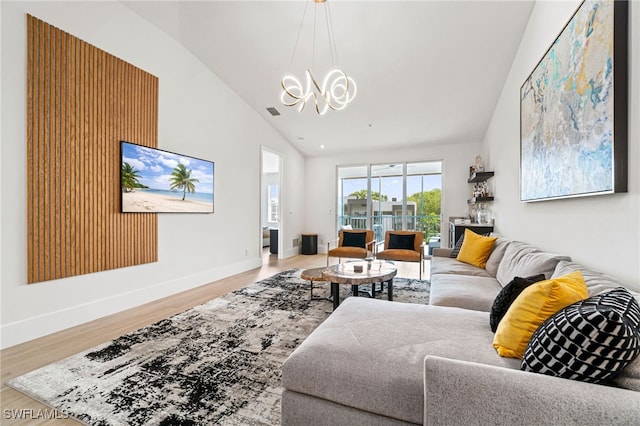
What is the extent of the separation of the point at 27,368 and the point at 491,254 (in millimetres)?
4258

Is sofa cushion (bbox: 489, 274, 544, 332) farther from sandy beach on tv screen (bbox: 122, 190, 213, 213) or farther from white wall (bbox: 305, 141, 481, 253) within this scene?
white wall (bbox: 305, 141, 481, 253)

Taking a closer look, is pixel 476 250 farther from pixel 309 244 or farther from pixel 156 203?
pixel 309 244

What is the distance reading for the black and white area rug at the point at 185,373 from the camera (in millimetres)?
1532

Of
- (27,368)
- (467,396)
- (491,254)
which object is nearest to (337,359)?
(467,396)

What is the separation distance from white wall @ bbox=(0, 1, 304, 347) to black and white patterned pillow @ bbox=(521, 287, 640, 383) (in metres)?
3.63

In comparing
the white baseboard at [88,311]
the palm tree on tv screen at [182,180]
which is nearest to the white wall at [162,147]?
the white baseboard at [88,311]

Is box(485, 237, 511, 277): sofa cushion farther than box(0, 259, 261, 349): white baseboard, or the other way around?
box(485, 237, 511, 277): sofa cushion

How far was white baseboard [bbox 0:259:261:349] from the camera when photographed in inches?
93.1

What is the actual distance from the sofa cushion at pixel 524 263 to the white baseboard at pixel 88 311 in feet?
12.6

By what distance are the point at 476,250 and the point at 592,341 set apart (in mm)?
2712

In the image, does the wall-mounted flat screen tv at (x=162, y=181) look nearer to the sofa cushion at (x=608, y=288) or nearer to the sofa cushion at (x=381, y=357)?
the sofa cushion at (x=381, y=357)

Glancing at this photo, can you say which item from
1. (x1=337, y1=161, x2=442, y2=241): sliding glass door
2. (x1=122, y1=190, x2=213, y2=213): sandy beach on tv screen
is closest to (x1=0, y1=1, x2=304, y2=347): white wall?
(x1=122, y1=190, x2=213, y2=213): sandy beach on tv screen

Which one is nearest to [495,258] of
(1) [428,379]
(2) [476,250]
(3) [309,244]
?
(2) [476,250]

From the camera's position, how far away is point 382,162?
695 centimetres
